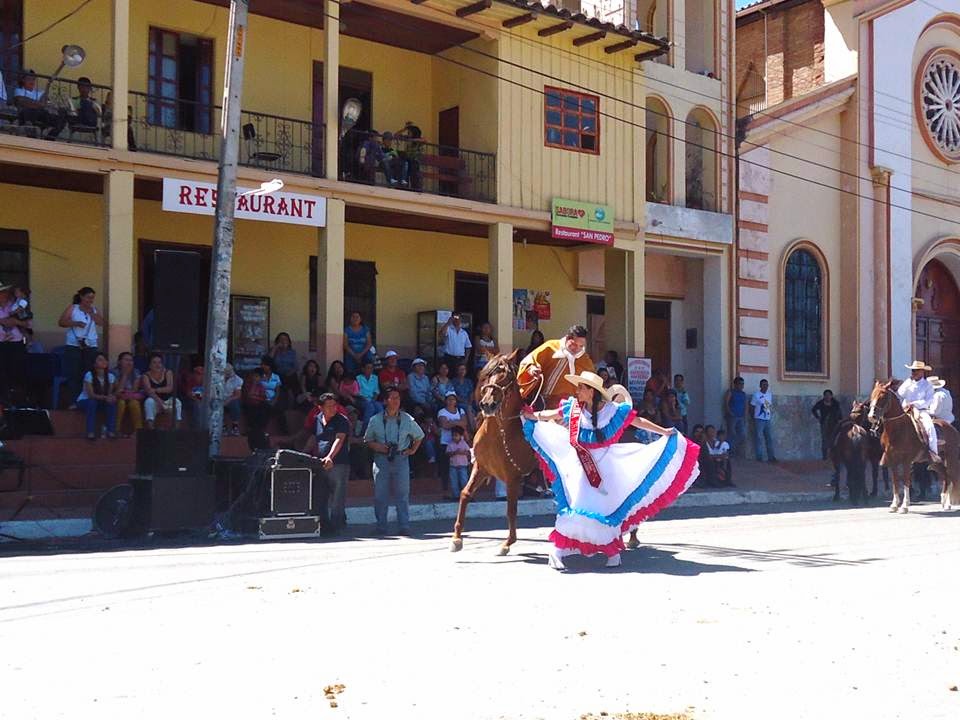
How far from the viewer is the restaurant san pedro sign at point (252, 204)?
18.5m

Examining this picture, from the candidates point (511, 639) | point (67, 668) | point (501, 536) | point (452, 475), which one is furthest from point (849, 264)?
point (67, 668)

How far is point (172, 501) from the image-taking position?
1437cm

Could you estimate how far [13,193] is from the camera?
1972 cm

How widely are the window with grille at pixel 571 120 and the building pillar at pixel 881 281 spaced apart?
9.47 meters

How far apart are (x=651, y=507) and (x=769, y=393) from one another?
653 inches

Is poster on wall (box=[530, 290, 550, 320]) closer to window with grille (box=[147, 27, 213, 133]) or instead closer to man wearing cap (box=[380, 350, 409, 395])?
man wearing cap (box=[380, 350, 409, 395])

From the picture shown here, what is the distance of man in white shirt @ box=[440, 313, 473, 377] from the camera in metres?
22.4

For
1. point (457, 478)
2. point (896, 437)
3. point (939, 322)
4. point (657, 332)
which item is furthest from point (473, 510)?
point (939, 322)

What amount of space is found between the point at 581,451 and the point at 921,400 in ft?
36.4

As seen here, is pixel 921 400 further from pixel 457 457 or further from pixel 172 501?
pixel 172 501

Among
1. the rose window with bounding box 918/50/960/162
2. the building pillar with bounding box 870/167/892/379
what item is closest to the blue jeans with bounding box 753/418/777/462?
the building pillar with bounding box 870/167/892/379

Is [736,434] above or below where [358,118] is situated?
below

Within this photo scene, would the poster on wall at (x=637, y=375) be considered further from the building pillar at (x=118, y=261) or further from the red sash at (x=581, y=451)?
the red sash at (x=581, y=451)

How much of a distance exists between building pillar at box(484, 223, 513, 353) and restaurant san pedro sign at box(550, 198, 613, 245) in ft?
3.70
